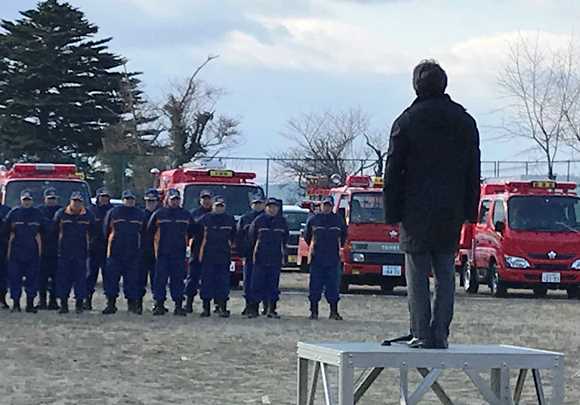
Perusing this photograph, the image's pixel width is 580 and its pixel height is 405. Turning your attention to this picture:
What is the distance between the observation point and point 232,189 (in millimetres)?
27203

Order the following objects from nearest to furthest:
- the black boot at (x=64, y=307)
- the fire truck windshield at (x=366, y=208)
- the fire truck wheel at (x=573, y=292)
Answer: the black boot at (x=64, y=307) → the fire truck windshield at (x=366, y=208) → the fire truck wheel at (x=573, y=292)

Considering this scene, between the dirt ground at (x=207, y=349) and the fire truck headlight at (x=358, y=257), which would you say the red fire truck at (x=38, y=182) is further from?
the fire truck headlight at (x=358, y=257)

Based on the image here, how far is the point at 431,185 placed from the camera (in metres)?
8.67

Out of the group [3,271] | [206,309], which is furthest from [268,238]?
[3,271]

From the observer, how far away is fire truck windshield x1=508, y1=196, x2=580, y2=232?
1062 inches

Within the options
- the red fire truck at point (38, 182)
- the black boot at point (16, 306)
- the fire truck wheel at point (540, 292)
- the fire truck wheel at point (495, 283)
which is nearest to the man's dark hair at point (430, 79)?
the black boot at point (16, 306)

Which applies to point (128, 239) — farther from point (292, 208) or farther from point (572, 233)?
point (292, 208)

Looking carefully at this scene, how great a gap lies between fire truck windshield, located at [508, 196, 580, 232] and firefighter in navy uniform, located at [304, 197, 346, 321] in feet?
22.5

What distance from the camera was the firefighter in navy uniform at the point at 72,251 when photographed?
808 inches

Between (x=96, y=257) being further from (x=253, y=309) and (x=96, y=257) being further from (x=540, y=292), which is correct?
(x=540, y=292)

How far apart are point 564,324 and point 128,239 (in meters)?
6.53

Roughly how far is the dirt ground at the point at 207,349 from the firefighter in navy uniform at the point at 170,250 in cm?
57

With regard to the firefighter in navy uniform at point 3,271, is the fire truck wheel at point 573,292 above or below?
below

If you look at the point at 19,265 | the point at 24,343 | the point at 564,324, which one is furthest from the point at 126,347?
the point at 564,324
